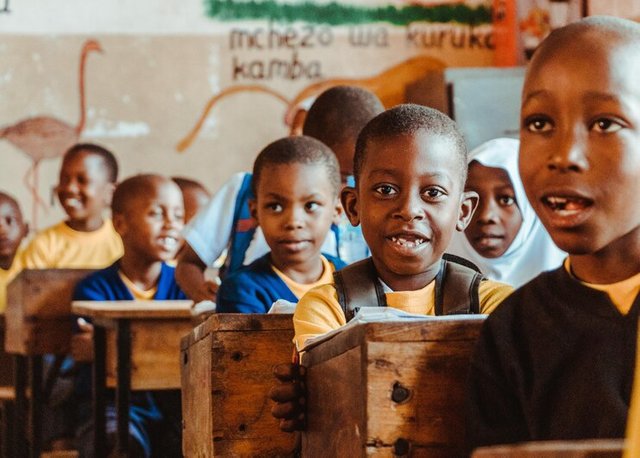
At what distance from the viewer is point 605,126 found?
1.38m

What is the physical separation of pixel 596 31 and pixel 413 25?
20.8 ft

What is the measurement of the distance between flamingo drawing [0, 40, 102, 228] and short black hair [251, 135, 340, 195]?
4.39m

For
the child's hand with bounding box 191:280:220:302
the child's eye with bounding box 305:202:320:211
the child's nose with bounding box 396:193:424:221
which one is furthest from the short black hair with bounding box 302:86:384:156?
the child's nose with bounding box 396:193:424:221

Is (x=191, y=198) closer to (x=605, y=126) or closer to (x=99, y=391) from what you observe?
(x=99, y=391)

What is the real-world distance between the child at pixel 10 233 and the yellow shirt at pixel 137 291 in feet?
6.27

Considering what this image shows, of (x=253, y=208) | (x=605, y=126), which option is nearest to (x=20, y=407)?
(x=253, y=208)

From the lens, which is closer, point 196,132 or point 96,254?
point 96,254

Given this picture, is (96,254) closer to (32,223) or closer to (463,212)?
(32,223)

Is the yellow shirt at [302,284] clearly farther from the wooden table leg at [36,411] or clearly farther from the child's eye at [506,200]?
the wooden table leg at [36,411]

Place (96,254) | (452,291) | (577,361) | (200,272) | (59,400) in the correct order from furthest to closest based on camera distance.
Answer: (96,254) → (59,400) → (200,272) → (452,291) → (577,361)

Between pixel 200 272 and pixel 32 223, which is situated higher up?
pixel 32 223

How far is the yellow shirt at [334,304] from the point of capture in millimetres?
2096

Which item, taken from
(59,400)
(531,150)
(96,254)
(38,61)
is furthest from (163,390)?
(531,150)

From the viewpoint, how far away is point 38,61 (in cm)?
739
